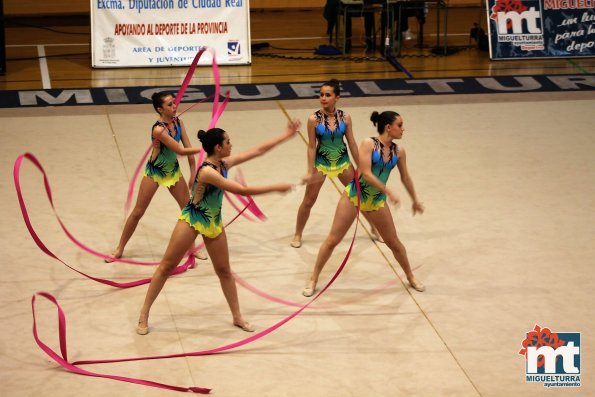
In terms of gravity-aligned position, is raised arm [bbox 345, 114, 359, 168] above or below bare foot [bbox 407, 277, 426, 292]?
above

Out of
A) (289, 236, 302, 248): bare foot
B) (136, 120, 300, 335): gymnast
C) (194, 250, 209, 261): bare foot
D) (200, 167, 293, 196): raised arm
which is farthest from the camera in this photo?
(289, 236, 302, 248): bare foot

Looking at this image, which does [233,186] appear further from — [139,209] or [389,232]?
[139,209]

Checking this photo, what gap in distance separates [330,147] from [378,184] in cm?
116

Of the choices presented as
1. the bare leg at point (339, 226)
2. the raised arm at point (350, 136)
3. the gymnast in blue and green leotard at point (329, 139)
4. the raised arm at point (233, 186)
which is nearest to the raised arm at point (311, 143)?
the gymnast in blue and green leotard at point (329, 139)

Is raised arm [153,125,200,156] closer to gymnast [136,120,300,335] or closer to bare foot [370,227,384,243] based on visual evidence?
gymnast [136,120,300,335]

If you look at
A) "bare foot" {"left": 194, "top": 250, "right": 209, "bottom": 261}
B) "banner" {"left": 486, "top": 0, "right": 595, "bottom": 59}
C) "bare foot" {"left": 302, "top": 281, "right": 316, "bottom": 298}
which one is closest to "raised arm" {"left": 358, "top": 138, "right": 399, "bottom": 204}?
"bare foot" {"left": 302, "top": 281, "right": 316, "bottom": 298}

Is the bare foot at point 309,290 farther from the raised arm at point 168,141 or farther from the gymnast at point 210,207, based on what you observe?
the raised arm at point 168,141

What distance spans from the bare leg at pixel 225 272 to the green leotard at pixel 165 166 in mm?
1326

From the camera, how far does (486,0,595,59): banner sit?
48.4 feet

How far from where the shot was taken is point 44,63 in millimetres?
14414

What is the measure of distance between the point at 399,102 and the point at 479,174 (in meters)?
2.78

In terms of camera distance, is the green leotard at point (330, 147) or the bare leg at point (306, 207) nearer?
the green leotard at point (330, 147)

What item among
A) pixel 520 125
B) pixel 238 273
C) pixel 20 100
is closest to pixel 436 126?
pixel 520 125

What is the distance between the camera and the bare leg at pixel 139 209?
25.1 ft
